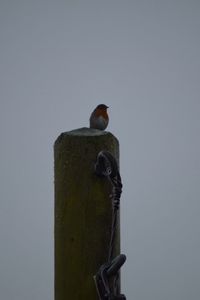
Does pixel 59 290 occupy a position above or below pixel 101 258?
A: below

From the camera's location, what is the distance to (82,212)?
2.90 metres

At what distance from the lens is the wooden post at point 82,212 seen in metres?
2.89

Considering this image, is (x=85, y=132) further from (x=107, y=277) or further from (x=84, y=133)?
(x=107, y=277)

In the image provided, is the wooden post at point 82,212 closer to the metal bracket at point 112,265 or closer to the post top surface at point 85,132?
the post top surface at point 85,132

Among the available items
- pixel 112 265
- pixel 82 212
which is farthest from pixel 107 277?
pixel 82 212

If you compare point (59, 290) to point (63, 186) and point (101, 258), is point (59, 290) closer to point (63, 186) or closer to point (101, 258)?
point (101, 258)

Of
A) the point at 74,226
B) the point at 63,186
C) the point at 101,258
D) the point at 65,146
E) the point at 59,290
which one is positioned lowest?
the point at 59,290

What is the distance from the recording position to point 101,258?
290cm

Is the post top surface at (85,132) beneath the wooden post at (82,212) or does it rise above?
above

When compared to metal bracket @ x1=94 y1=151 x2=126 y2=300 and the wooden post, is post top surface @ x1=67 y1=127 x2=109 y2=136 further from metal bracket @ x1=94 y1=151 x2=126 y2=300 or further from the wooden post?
metal bracket @ x1=94 y1=151 x2=126 y2=300

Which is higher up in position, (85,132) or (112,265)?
(85,132)

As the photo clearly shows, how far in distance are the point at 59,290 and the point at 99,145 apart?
93 centimetres

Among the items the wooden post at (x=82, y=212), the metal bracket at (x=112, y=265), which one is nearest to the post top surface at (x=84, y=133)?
the wooden post at (x=82, y=212)

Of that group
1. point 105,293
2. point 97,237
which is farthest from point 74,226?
point 105,293
